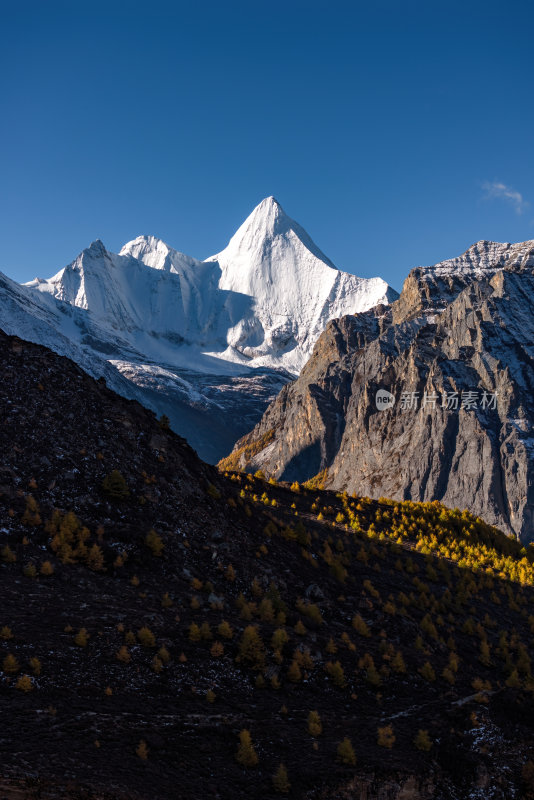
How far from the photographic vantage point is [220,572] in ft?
84.5

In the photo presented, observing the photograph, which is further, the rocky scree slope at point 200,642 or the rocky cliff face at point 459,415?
the rocky cliff face at point 459,415

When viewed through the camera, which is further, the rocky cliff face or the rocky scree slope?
the rocky cliff face

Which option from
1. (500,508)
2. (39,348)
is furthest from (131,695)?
(500,508)

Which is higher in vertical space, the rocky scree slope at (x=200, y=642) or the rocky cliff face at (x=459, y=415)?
the rocky cliff face at (x=459, y=415)

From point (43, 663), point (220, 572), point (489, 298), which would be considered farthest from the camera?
point (489, 298)

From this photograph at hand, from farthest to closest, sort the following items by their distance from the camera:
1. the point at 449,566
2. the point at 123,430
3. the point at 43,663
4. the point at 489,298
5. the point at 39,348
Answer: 1. the point at 489,298
2. the point at 449,566
3. the point at 39,348
4. the point at 123,430
5. the point at 43,663

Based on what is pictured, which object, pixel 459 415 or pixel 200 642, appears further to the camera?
pixel 459 415

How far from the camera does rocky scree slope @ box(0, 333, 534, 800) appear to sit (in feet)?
48.2

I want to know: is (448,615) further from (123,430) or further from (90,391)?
(90,391)

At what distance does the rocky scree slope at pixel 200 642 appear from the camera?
14695 mm

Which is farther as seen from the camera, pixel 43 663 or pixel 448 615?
pixel 448 615

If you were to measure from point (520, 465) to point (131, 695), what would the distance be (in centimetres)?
13361

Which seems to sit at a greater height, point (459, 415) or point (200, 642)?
point (459, 415)

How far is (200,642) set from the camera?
1980cm
